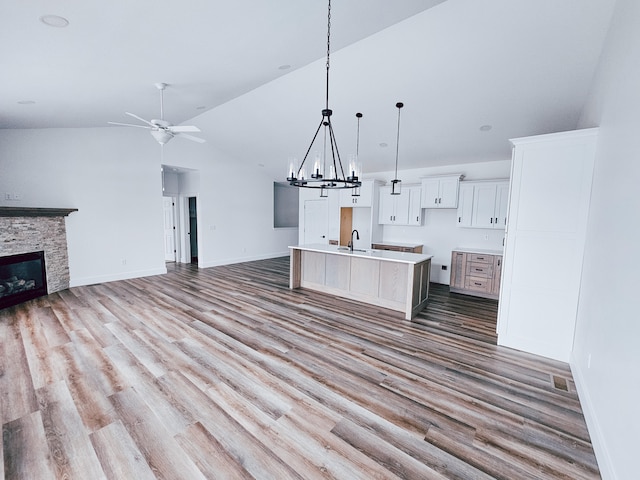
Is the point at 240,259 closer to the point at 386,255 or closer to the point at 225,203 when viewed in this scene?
the point at 225,203

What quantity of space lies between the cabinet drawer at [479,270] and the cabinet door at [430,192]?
1407mm

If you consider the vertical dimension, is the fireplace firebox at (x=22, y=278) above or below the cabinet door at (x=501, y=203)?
below

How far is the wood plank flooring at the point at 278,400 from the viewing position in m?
1.74

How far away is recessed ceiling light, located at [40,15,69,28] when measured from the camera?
6.27 feet

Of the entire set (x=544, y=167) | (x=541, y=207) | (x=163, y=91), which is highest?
(x=163, y=91)

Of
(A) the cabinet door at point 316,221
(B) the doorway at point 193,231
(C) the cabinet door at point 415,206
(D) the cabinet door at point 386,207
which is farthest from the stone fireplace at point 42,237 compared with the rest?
(C) the cabinet door at point 415,206

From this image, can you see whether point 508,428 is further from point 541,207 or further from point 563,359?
point 541,207

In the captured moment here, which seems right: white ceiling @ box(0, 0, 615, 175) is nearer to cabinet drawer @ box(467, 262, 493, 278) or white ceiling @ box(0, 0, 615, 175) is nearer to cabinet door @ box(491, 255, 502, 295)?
cabinet door @ box(491, 255, 502, 295)

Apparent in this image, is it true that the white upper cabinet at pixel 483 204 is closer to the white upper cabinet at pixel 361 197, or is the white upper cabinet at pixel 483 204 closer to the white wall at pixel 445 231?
the white wall at pixel 445 231

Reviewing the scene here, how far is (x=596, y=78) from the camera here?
304cm

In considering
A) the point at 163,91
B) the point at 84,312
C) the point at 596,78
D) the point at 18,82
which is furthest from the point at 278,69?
the point at 84,312

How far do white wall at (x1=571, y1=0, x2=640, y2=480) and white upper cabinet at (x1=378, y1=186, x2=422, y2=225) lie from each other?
3.56 metres

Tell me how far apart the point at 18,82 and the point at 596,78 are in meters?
6.09

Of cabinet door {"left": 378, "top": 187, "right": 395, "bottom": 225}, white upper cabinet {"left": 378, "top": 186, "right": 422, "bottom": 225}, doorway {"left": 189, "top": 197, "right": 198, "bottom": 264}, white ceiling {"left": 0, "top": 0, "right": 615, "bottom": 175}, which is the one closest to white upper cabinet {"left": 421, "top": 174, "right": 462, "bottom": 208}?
white upper cabinet {"left": 378, "top": 186, "right": 422, "bottom": 225}
